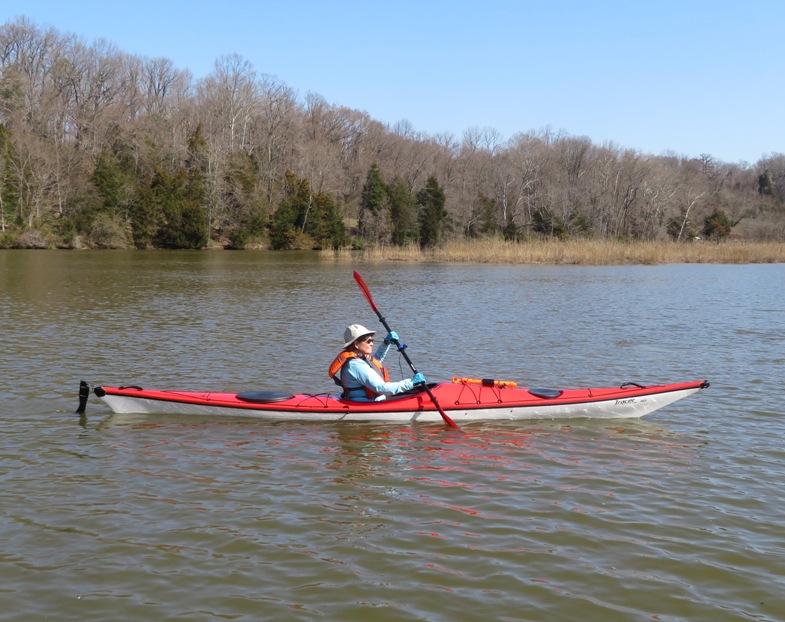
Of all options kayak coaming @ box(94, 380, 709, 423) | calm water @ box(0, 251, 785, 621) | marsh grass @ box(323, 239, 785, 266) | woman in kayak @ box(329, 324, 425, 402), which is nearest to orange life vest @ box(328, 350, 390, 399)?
woman in kayak @ box(329, 324, 425, 402)

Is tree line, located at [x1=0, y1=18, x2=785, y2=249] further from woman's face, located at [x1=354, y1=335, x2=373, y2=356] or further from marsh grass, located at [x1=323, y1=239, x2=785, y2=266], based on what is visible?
woman's face, located at [x1=354, y1=335, x2=373, y2=356]

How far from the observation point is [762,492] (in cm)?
612

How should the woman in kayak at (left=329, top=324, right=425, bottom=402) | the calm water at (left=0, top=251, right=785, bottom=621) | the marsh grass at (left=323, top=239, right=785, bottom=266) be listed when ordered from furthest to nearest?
1. the marsh grass at (left=323, top=239, right=785, bottom=266)
2. the woman in kayak at (left=329, top=324, right=425, bottom=402)
3. the calm water at (left=0, top=251, right=785, bottom=621)

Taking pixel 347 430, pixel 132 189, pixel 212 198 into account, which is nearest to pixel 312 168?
pixel 212 198

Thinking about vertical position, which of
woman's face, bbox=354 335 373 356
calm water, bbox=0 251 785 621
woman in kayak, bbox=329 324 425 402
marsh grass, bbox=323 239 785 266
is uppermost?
marsh grass, bbox=323 239 785 266

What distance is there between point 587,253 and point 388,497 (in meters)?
31.4

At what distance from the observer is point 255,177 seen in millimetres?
60031

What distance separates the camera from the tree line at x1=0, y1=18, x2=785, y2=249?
5109 cm

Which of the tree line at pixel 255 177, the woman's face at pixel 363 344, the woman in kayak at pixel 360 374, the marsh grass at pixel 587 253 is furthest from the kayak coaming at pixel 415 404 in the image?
the tree line at pixel 255 177

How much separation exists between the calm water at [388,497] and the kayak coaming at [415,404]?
16cm

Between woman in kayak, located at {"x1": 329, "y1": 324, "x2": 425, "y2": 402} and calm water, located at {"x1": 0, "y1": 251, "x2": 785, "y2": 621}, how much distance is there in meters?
0.42

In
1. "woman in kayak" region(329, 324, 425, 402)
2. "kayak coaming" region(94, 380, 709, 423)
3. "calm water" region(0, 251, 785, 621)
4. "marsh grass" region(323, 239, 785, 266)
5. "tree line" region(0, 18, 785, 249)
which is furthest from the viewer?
"tree line" region(0, 18, 785, 249)

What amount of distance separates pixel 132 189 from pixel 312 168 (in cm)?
1661

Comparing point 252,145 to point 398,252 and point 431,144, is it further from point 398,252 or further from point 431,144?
point 398,252
